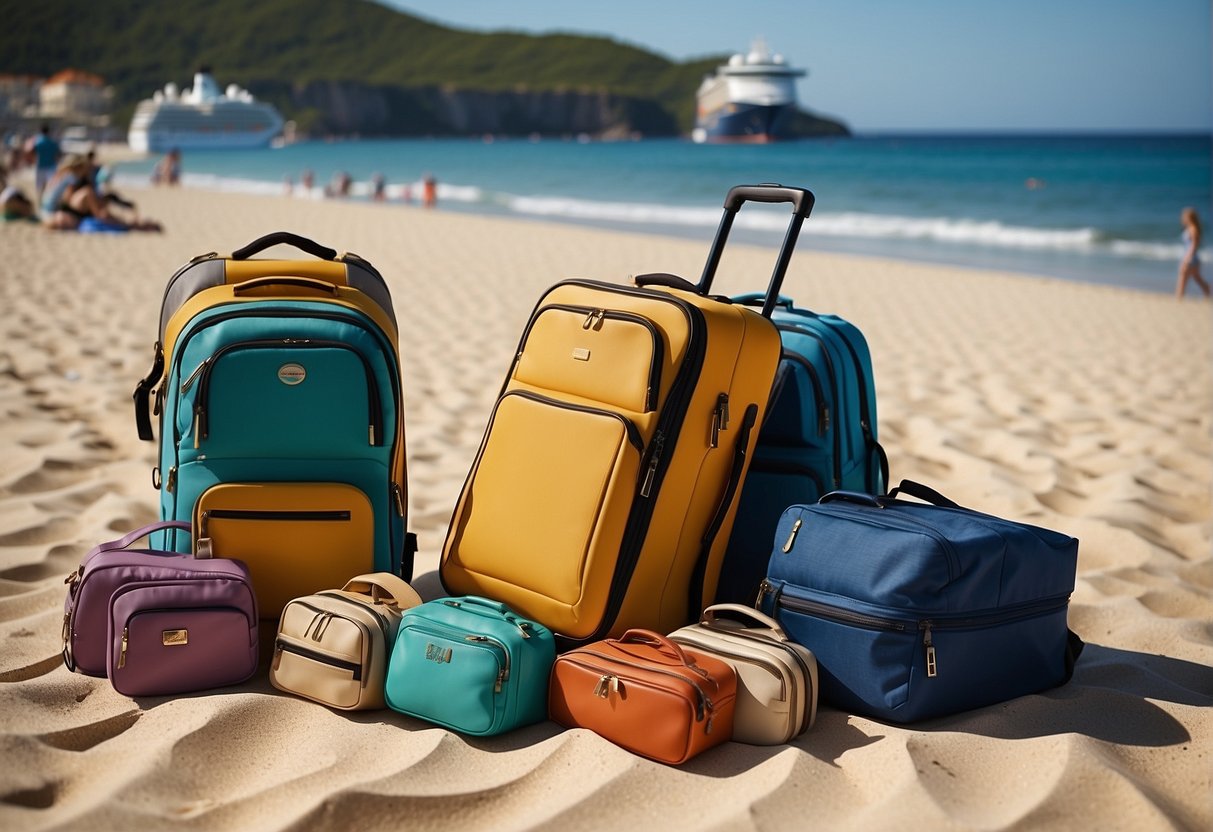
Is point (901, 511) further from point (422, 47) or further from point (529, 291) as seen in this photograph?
point (422, 47)

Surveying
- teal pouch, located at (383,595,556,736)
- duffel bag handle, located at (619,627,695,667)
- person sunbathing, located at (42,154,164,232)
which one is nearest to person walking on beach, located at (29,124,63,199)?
person sunbathing, located at (42,154,164,232)

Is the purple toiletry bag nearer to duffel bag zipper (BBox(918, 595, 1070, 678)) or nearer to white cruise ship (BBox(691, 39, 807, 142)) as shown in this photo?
duffel bag zipper (BBox(918, 595, 1070, 678))

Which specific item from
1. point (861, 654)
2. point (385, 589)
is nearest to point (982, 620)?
point (861, 654)

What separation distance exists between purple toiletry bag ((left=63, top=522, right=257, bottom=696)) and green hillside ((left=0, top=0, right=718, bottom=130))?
108 meters

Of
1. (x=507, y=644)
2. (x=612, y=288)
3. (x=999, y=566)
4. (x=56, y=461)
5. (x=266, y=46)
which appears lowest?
(x=56, y=461)

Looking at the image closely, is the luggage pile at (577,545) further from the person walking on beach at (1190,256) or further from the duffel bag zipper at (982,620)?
the person walking on beach at (1190,256)

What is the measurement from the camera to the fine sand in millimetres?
2055

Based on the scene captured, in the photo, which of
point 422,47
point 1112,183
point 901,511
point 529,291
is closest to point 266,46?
point 422,47

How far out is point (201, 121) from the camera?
83.2 m

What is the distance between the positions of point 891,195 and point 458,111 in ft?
321

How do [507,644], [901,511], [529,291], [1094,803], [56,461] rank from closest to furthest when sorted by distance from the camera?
1. [1094,803]
2. [507,644]
3. [901,511]
4. [56,461]
5. [529,291]

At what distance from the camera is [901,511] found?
8.53 feet

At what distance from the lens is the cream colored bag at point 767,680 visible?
2.33 m

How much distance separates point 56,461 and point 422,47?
153 meters
